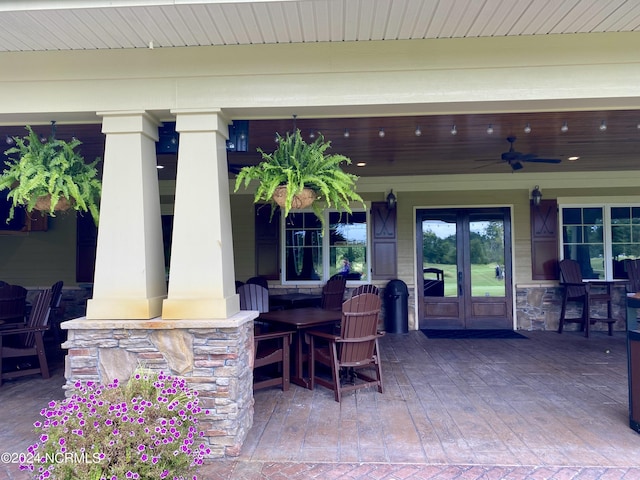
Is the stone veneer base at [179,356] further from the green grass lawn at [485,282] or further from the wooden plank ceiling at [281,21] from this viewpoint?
the green grass lawn at [485,282]

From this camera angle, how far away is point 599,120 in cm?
418

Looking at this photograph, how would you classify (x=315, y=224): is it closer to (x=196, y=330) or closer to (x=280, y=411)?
(x=280, y=411)

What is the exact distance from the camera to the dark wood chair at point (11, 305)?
5.54m

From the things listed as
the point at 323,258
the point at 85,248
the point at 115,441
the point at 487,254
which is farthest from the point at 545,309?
the point at 85,248

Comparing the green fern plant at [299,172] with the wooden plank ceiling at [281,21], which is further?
the green fern plant at [299,172]

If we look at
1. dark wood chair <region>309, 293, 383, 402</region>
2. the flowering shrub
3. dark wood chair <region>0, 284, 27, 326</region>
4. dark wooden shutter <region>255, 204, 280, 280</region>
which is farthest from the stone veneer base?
dark wooden shutter <region>255, 204, 280, 280</region>

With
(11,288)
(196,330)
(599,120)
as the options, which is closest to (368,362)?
(196,330)

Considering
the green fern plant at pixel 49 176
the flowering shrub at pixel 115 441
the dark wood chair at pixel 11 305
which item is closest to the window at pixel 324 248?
the dark wood chair at pixel 11 305

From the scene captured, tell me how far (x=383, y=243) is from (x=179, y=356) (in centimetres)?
495

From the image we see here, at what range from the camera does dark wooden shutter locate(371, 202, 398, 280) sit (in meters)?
7.29

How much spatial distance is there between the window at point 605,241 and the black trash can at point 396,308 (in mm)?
2795

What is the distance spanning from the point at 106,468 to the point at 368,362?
97.0 inches

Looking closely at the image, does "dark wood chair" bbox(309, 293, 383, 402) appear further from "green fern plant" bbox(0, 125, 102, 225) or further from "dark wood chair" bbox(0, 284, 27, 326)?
"dark wood chair" bbox(0, 284, 27, 326)

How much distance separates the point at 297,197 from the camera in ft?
10.1
